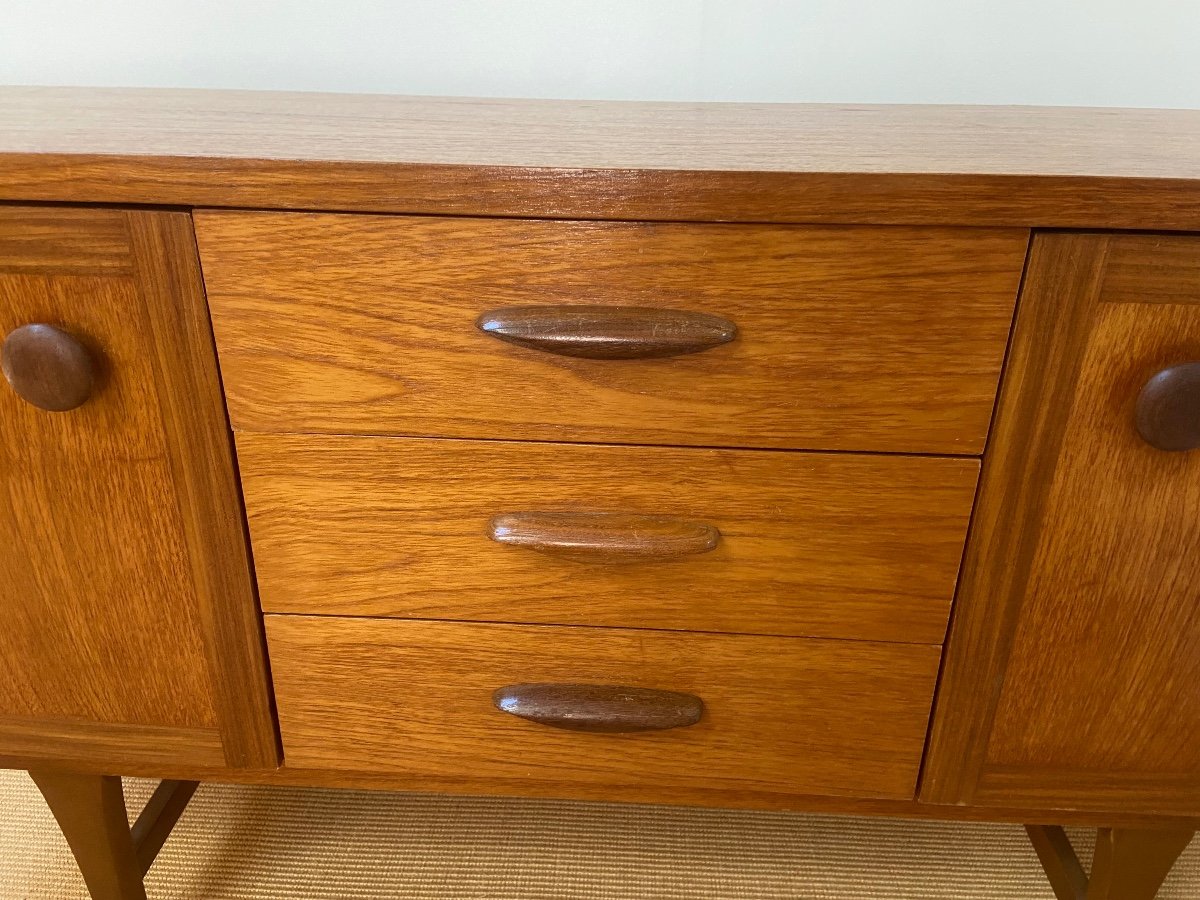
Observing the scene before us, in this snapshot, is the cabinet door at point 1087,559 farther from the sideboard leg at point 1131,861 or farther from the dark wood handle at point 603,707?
the dark wood handle at point 603,707

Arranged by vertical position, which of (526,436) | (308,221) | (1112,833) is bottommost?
(1112,833)

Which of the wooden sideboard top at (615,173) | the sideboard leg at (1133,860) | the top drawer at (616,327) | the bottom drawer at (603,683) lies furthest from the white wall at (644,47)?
the sideboard leg at (1133,860)

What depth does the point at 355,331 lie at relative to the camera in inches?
22.5

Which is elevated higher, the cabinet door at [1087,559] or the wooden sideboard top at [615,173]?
the wooden sideboard top at [615,173]

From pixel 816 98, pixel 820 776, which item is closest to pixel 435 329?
pixel 820 776

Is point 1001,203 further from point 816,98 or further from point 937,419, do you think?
point 816,98

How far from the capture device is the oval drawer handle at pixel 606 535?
61 cm

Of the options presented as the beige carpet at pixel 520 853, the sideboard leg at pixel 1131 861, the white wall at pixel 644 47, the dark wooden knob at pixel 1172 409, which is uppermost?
the white wall at pixel 644 47

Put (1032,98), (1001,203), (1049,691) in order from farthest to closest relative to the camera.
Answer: (1032,98)
(1049,691)
(1001,203)

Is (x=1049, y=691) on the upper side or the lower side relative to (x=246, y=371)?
lower

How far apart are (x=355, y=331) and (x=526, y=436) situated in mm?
132

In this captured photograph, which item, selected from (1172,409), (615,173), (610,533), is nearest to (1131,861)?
(1172,409)

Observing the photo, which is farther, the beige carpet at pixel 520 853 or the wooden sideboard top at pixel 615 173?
the beige carpet at pixel 520 853

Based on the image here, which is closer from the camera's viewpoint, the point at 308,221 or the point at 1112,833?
the point at 308,221
